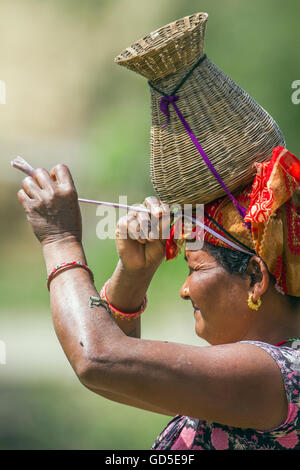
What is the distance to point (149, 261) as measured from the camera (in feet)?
8.34

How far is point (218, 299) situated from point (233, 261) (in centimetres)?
14

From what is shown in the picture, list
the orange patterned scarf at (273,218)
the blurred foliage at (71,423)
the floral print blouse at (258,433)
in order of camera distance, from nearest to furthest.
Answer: the floral print blouse at (258,433), the orange patterned scarf at (273,218), the blurred foliage at (71,423)

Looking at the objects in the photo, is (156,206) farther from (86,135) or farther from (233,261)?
(86,135)

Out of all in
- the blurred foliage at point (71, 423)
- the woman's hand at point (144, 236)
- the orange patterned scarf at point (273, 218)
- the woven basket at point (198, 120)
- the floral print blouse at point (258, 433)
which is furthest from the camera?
the blurred foliage at point (71, 423)

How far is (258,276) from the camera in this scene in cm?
214

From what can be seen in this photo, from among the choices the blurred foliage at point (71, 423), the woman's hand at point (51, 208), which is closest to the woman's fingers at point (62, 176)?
the woman's hand at point (51, 208)

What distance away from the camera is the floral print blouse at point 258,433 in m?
1.92

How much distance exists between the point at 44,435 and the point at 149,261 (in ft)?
10.9

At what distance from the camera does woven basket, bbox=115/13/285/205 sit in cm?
212

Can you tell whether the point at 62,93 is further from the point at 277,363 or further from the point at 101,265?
the point at 277,363

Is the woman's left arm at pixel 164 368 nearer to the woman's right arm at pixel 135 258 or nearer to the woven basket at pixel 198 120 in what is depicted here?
the woman's right arm at pixel 135 258

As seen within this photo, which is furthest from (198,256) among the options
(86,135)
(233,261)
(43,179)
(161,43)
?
(86,135)

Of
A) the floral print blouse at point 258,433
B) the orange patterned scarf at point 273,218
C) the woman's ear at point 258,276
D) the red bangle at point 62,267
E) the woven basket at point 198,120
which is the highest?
the woven basket at point 198,120

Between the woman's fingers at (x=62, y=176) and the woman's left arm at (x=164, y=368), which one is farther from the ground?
the woman's fingers at (x=62, y=176)
